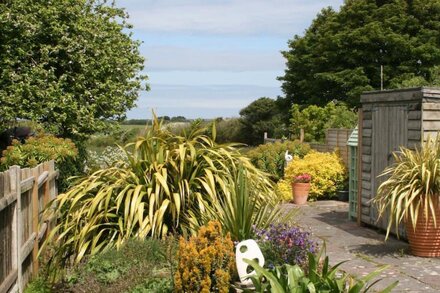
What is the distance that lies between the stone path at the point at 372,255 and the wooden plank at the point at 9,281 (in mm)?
2989

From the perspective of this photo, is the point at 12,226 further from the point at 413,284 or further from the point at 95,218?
the point at 413,284

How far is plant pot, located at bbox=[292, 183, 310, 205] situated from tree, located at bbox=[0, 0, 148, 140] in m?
6.27

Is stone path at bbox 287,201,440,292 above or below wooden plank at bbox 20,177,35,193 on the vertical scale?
below

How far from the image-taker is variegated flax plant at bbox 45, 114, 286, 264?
6.68m

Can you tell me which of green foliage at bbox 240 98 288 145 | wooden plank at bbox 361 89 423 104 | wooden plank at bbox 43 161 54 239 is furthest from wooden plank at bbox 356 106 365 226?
green foliage at bbox 240 98 288 145

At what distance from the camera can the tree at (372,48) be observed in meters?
31.8

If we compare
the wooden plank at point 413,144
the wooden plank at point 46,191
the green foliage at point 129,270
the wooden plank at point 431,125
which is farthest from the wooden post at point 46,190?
the wooden plank at point 431,125

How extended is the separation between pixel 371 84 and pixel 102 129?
19.3 metres

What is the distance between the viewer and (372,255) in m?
8.48

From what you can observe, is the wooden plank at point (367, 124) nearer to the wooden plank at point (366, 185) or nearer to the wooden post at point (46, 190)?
the wooden plank at point (366, 185)

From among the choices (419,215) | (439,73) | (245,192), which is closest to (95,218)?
(245,192)

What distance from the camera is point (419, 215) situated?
8188 millimetres

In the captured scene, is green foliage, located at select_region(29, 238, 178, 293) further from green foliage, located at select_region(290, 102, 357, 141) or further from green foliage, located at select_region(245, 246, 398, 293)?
green foliage, located at select_region(290, 102, 357, 141)

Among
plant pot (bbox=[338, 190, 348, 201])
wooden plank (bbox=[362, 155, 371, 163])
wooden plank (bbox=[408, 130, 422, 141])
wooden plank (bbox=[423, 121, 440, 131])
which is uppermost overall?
wooden plank (bbox=[423, 121, 440, 131])
